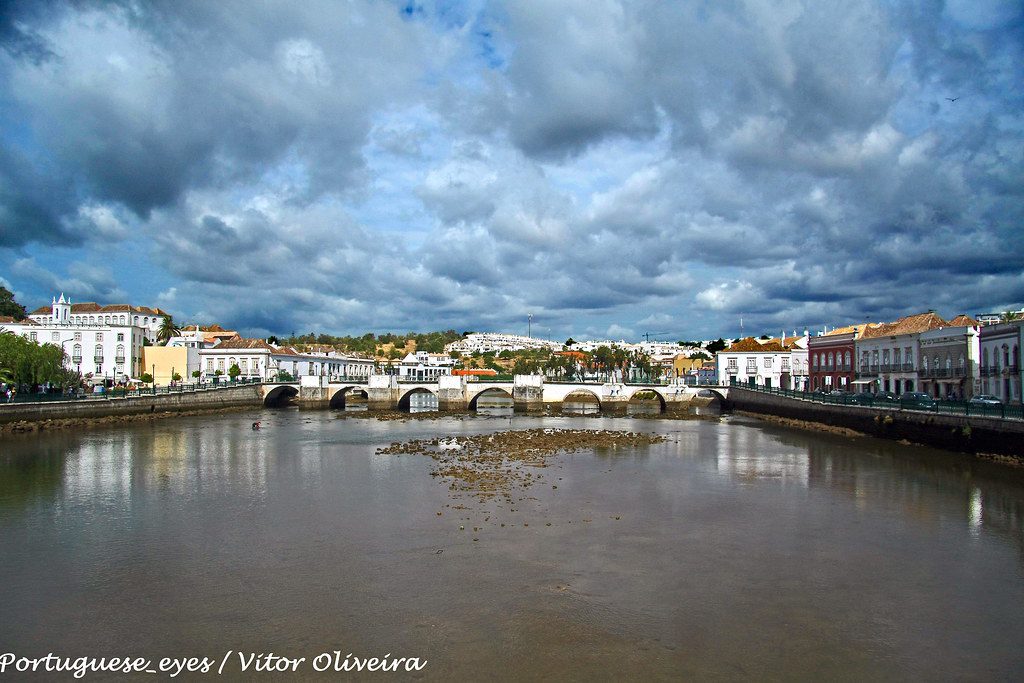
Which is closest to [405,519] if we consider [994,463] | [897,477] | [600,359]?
[897,477]

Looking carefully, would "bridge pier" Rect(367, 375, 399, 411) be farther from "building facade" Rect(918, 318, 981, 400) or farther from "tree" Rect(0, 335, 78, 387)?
"building facade" Rect(918, 318, 981, 400)

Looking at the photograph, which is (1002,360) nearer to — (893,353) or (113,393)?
(893,353)

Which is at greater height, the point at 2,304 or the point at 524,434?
the point at 2,304

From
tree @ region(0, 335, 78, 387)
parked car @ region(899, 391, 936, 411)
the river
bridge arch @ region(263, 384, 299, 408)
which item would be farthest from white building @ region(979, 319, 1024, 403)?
tree @ region(0, 335, 78, 387)

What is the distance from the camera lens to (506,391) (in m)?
82.3

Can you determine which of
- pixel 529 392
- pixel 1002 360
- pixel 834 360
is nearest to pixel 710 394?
pixel 834 360

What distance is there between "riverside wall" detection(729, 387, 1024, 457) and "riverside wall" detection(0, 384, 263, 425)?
199 ft

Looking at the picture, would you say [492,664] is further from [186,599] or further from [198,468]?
[198,468]

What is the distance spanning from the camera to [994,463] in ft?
102

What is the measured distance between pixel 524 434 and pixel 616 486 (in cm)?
2211

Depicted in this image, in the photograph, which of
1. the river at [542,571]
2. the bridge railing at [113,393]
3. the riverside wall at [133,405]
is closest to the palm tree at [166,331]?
the bridge railing at [113,393]

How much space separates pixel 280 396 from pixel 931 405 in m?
77.2

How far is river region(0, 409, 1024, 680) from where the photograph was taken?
11164 millimetres

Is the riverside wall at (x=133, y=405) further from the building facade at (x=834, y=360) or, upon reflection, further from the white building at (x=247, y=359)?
the building facade at (x=834, y=360)
